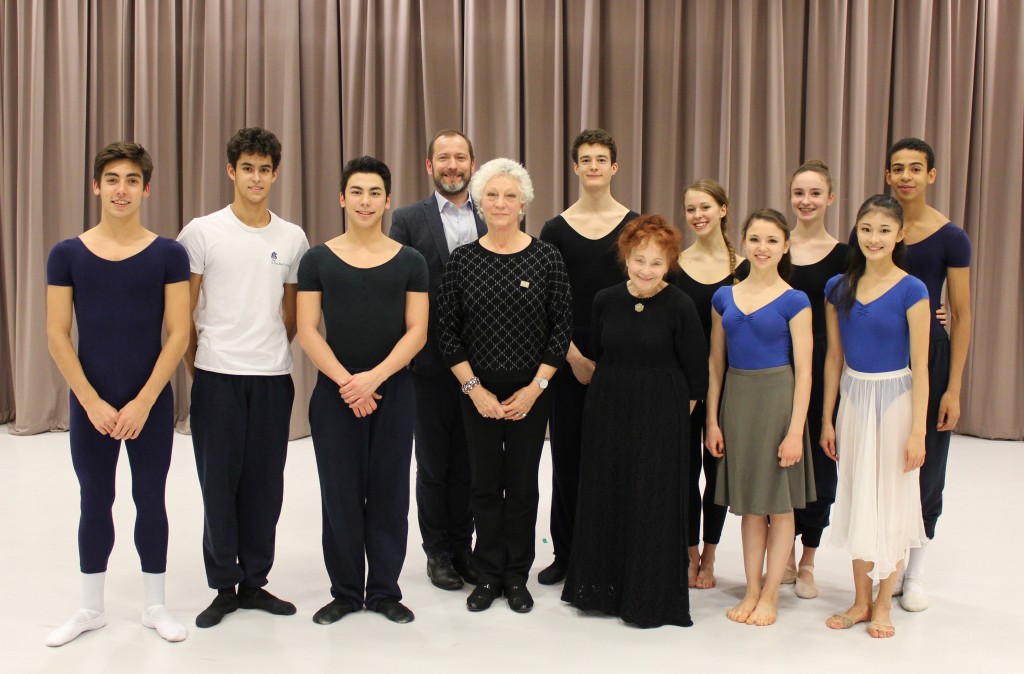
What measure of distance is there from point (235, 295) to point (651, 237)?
52.2 inches

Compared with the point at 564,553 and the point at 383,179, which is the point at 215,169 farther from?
the point at 564,553

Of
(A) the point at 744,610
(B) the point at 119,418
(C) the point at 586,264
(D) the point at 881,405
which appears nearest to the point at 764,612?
(A) the point at 744,610

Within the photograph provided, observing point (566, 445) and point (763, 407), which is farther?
point (566, 445)

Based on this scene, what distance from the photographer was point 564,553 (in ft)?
10.5

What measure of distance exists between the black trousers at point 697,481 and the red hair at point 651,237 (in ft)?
1.97

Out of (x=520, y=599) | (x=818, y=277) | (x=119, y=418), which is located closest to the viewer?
(x=119, y=418)

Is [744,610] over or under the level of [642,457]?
under

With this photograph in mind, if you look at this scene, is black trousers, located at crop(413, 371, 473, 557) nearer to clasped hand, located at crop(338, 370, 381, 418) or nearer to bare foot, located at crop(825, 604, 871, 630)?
clasped hand, located at crop(338, 370, 381, 418)

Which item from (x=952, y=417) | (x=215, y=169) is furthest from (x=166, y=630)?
(x=215, y=169)

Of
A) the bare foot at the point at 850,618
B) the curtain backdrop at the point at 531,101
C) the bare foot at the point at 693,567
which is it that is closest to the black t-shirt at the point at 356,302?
the bare foot at the point at 693,567

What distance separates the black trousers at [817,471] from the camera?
2990 mm

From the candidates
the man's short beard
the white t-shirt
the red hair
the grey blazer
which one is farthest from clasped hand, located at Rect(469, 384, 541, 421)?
the man's short beard

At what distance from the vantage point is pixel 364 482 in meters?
2.76

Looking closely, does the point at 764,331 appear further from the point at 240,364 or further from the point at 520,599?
the point at 240,364
